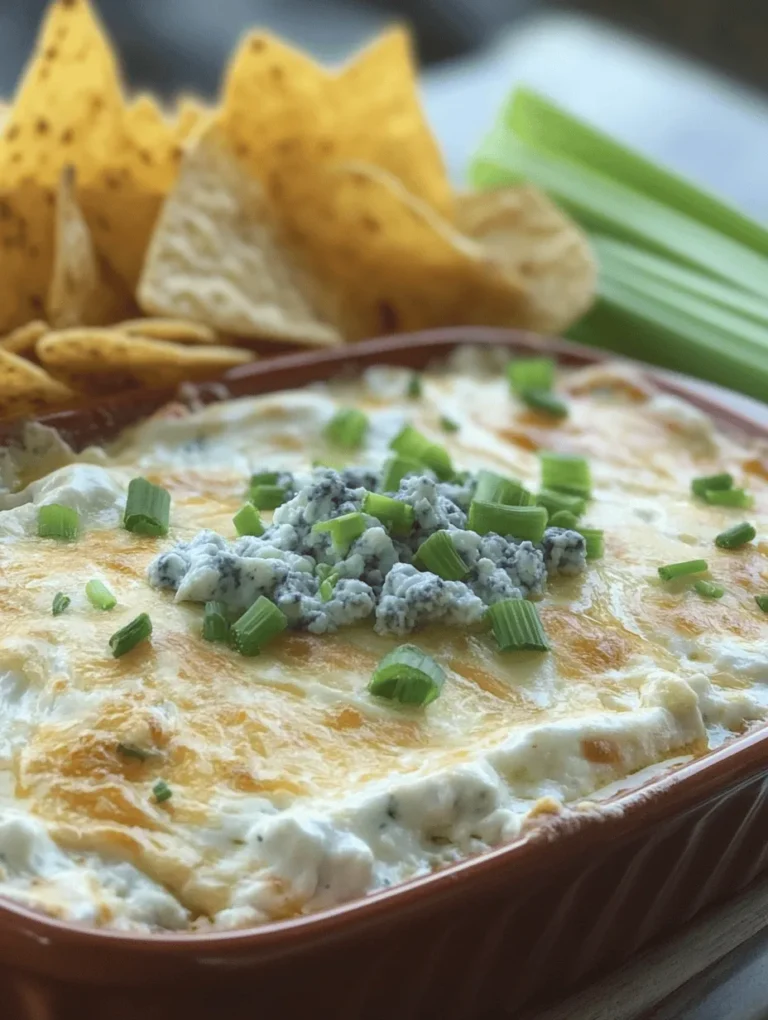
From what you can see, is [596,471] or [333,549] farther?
[596,471]

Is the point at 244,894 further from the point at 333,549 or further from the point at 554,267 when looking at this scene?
the point at 554,267

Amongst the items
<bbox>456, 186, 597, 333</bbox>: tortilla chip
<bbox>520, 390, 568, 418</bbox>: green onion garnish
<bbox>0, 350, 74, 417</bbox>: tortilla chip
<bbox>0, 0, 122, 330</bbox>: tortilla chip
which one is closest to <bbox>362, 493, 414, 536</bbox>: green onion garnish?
<bbox>0, 350, 74, 417</bbox>: tortilla chip

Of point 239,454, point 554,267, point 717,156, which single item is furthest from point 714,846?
point 717,156

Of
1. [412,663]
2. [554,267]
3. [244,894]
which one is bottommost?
[244,894]

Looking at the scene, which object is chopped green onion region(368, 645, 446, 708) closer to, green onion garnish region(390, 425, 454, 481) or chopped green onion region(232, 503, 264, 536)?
chopped green onion region(232, 503, 264, 536)

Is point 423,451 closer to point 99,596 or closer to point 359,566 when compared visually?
point 359,566

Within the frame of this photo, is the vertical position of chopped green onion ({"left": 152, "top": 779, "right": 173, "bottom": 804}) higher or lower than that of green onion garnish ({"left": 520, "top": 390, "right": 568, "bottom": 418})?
lower

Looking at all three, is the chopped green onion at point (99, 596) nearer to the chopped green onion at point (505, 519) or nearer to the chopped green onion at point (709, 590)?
the chopped green onion at point (505, 519)
